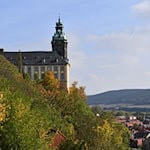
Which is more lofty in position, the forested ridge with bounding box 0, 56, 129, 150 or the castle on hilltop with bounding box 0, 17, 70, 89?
the castle on hilltop with bounding box 0, 17, 70, 89

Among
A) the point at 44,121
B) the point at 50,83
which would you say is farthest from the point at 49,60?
the point at 44,121

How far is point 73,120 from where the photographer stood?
239 ft

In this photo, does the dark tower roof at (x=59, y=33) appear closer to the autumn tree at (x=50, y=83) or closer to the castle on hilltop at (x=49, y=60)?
the castle on hilltop at (x=49, y=60)

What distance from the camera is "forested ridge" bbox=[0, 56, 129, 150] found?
40.1 meters

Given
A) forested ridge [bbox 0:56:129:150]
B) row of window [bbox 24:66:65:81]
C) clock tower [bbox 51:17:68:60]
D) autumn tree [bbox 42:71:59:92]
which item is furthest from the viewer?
clock tower [bbox 51:17:68:60]

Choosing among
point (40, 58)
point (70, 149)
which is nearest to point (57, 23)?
point (40, 58)

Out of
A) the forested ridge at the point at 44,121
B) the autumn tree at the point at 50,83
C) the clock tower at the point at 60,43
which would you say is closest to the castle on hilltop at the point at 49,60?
the clock tower at the point at 60,43

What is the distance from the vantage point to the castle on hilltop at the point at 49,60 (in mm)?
138250

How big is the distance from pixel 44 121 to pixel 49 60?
9248 cm

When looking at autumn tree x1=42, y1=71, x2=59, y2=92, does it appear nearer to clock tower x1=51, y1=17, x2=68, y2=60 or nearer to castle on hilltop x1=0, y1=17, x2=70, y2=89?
castle on hilltop x1=0, y1=17, x2=70, y2=89

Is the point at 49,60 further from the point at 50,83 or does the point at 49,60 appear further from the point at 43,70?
the point at 50,83

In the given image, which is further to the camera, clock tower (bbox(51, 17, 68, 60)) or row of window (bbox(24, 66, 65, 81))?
clock tower (bbox(51, 17, 68, 60))

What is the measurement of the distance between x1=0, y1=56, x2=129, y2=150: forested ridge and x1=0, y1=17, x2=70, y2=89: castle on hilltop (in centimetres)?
3113

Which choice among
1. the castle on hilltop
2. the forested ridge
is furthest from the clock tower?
the forested ridge
